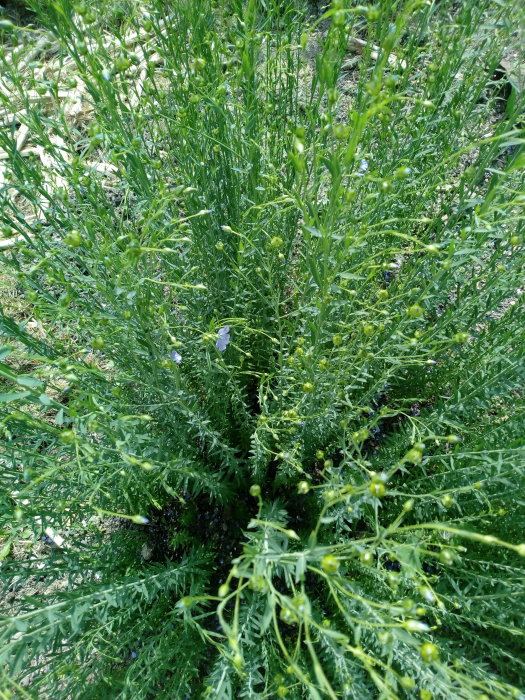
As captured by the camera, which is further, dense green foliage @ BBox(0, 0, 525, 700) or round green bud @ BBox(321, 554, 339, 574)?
dense green foliage @ BBox(0, 0, 525, 700)

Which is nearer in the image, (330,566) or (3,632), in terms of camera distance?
(330,566)

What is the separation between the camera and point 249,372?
5.65ft

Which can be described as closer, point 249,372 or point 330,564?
point 330,564

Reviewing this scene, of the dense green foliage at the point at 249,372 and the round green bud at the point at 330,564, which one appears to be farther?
the dense green foliage at the point at 249,372

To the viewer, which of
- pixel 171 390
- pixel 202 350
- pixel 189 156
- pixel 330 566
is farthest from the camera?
pixel 202 350

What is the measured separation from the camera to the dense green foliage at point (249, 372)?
1.42 m

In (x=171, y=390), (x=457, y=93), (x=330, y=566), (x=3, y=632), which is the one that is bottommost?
(x=171, y=390)

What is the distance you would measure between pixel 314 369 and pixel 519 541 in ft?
3.32

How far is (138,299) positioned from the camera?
4.86 feet

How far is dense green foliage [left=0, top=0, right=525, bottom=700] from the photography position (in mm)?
1423

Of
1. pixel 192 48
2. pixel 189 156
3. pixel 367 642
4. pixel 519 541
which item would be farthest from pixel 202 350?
pixel 519 541

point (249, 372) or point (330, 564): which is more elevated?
point (330, 564)

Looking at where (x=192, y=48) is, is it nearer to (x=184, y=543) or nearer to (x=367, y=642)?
(x=184, y=543)

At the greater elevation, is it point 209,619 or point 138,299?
point 138,299
